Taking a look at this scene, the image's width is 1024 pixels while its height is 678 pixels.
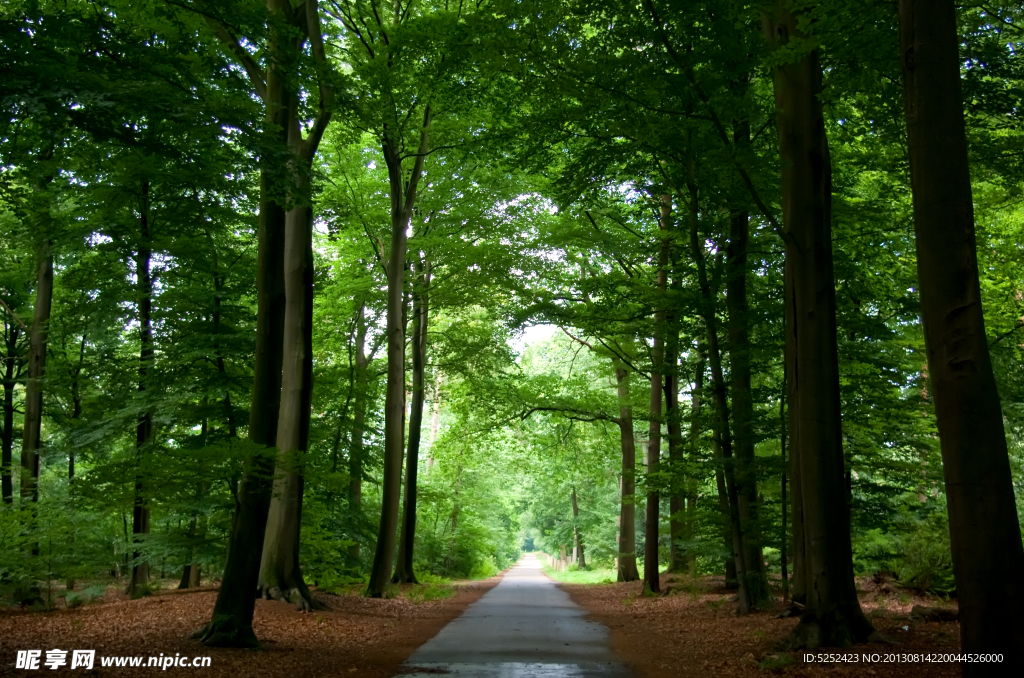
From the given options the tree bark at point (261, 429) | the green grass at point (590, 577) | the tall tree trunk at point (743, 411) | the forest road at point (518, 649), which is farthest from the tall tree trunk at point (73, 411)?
the green grass at point (590, 577)

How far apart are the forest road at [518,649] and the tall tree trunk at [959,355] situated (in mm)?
3720

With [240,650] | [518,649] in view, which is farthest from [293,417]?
[518,649]

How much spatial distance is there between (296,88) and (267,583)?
25.9 feet

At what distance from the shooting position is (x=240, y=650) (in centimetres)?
775

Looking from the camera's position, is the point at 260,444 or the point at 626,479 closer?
the point at 260,444

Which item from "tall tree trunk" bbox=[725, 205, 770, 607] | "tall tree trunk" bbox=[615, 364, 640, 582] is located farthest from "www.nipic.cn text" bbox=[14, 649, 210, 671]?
"tall tree trunk" bbox=[615, 364, 640, 582]

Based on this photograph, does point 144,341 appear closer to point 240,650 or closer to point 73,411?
point 73,411

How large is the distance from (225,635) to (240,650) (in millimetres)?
275

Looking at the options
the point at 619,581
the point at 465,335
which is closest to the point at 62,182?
the point at 465,335

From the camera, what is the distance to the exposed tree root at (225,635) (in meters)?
7.84

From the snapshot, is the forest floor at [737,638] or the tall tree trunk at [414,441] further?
the tall tree trunk at [414,441]

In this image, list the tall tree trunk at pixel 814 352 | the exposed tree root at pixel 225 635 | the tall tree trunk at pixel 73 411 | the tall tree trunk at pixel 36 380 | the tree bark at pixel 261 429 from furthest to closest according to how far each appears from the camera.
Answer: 1. the tall tree trunk at pixel 36 380
2. the tall tree trunk at pixel 73 411
3. the tree bark at pixel 261 429
4. the exposed tree root at pixel 225 635
5. the tall tree trunk at pixel 814 352

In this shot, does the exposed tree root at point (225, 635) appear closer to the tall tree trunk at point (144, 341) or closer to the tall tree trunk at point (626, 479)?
the tall tree trunk at point (144, 341)

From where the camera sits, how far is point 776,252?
11.6 metres
